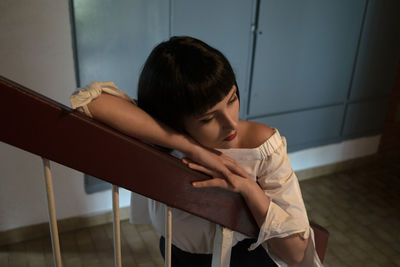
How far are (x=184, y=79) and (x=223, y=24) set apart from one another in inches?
60.2

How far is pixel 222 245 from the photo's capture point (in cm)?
72

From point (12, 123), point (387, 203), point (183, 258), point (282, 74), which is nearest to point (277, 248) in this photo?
point (183, 258)

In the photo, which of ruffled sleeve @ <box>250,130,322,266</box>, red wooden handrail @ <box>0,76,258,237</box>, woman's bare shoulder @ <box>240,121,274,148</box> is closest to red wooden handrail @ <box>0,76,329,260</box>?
red wooden handrail @ <box>0,76,258,237</box>

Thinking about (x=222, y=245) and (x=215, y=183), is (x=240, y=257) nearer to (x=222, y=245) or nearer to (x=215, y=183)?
(x=222, y=245)

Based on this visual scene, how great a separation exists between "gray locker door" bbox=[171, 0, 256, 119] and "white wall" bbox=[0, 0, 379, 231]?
58 centimetres

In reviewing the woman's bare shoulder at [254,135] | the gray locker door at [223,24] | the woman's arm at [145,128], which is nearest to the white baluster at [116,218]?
the woman's arm at [145,128]

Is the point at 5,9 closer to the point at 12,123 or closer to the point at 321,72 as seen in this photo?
the point at 12,123

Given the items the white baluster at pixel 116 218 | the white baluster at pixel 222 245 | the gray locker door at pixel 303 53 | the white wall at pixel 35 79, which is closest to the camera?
the white baluster at pixel 116 218

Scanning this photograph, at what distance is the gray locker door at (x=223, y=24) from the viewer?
6.61 ft

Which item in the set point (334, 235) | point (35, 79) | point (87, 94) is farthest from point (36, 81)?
point (334, 235)

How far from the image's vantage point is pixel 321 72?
262cm

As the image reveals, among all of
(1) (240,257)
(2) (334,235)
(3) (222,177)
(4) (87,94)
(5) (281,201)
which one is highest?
(4) (87,94)

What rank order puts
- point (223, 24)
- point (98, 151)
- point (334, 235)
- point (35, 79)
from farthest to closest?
point (334, 235), point (223, 24), point (35, 79), point (98, 151)

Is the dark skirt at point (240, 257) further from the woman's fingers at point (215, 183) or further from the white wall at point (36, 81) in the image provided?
the white wall at point (36, 81)
